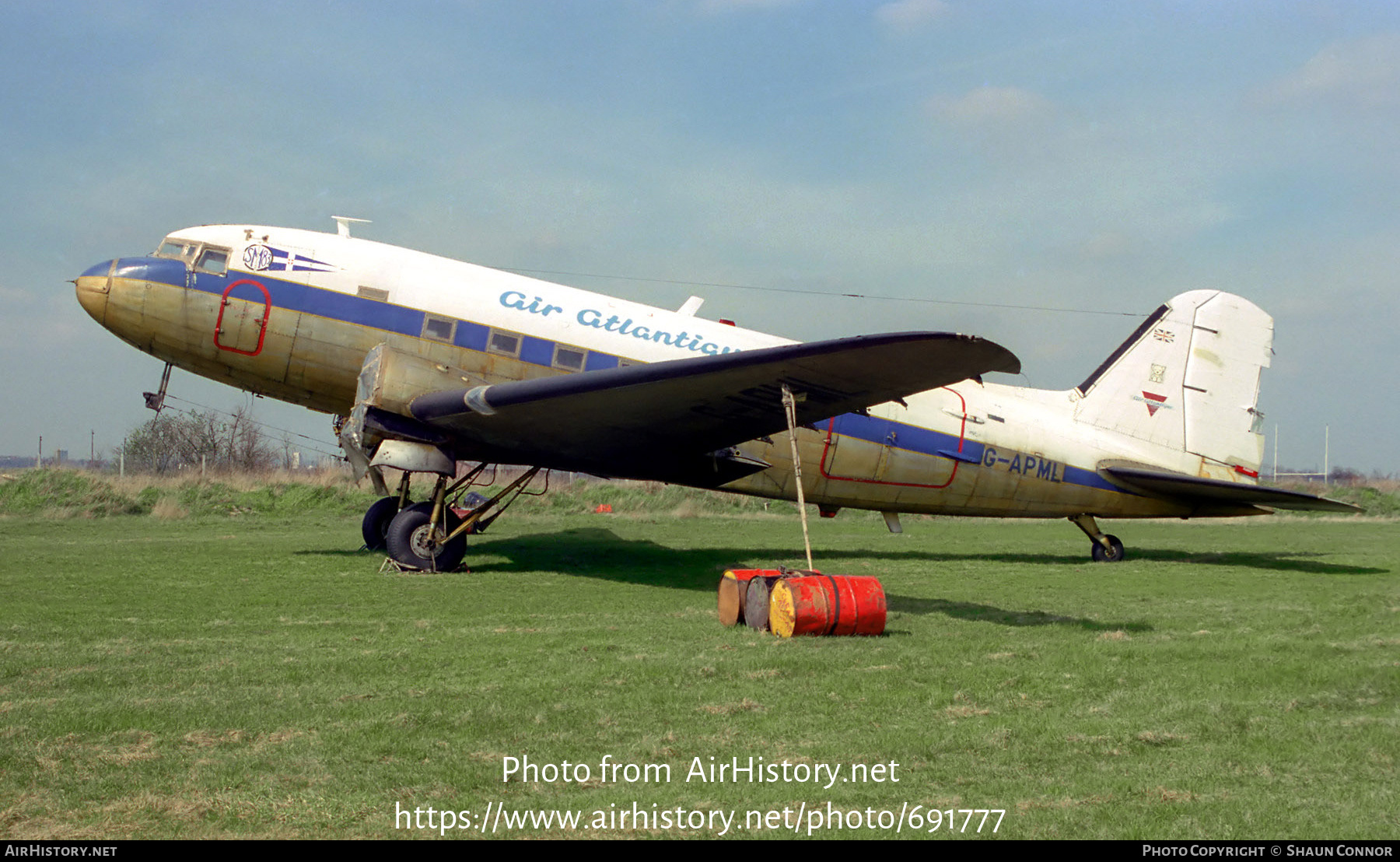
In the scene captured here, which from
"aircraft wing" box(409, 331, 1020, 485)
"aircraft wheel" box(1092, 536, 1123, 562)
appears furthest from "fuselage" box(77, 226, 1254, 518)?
"aircraft wheel" box(1092, 536, 1123, 562)

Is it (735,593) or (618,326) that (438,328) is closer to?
(618,326)

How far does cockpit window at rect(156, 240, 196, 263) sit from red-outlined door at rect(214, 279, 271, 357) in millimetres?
862

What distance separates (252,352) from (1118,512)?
14.7m

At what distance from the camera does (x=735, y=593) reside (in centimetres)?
957

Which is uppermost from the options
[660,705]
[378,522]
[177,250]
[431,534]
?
[177,250]

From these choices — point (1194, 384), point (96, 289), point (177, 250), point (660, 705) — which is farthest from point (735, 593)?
point (1194, 384)

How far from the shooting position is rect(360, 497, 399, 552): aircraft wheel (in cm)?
1670

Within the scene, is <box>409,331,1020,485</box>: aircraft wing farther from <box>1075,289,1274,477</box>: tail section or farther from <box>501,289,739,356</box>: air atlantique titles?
<box>1075,289,1274,477</box>: tail section

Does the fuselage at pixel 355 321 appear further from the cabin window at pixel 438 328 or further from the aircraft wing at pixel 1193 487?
the aircraft wing at pixel 1193 487

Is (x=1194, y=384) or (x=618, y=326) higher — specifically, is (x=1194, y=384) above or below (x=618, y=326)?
above

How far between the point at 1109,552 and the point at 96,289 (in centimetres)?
1714

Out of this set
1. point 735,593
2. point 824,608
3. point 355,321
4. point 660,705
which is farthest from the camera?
point 355,321

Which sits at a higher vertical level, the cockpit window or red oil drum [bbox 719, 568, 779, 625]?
the cockpit window

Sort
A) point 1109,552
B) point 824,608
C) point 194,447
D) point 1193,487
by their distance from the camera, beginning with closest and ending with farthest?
point 824,608
point 1193,487
point 1109,552
point 194,447
